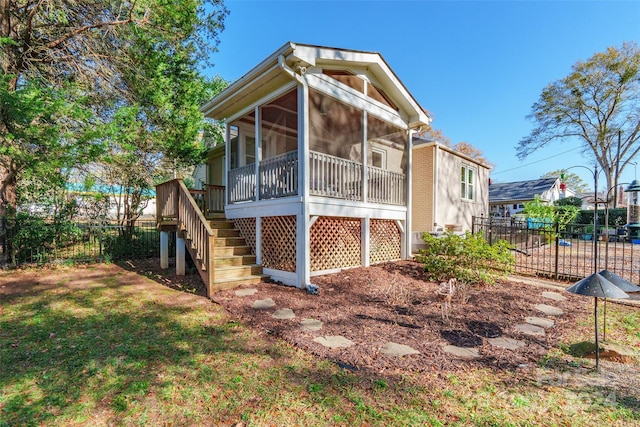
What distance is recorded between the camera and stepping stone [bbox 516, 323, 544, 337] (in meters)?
4.15

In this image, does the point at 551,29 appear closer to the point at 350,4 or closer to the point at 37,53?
the point at 350,4

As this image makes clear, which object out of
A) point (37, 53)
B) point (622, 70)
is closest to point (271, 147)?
point (37, 53)

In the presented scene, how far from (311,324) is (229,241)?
13.1ft

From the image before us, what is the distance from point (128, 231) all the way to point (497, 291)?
11.1m

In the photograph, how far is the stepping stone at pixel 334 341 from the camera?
3.69m

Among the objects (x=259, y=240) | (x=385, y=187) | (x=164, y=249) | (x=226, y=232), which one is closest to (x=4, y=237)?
(x=164, y=249)

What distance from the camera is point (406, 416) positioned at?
7.77ft

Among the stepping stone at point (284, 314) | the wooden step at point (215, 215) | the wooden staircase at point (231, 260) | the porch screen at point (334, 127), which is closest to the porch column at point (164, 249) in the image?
the wooden step at point (215, 215)

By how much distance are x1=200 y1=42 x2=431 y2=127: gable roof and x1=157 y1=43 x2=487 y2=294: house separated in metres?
0.03

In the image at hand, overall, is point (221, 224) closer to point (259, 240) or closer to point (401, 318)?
point (259, 240)

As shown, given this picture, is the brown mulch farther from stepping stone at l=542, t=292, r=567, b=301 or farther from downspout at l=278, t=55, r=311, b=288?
downspout at l=278, t=55, r=311, b=288

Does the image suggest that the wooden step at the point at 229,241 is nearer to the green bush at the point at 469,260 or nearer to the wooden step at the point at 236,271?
the wooden step at the point at 236,271

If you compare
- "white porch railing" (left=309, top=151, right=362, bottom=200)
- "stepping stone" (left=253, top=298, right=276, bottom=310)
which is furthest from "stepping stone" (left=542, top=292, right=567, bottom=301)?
"stepping stone" (left=253, top=298, right=276, bottom=310)

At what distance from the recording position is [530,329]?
4305mm
